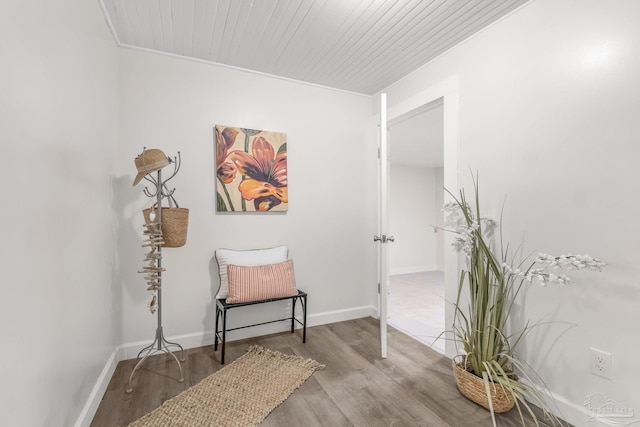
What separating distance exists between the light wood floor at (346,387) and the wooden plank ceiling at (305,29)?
242cm

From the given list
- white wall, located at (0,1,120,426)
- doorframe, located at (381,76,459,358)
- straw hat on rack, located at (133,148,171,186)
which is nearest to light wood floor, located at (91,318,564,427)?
white wall, located at (0,1,120,426)

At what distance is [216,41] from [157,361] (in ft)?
8.12

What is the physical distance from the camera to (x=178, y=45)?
89.7 inches

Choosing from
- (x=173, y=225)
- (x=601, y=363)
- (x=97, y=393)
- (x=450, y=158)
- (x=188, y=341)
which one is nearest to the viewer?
(x=601, y=363)

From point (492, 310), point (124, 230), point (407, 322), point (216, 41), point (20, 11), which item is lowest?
point (407, 322)

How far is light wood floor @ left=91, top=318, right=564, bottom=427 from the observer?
1.66 m

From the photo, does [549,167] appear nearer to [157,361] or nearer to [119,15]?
[119,15]

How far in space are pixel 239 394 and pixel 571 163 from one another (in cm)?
238

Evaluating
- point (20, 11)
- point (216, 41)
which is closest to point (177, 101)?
point (216, 41)

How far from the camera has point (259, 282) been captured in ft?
7.86

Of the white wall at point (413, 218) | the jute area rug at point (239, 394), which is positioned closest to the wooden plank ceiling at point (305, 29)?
the jute area rug at point (239, 394)

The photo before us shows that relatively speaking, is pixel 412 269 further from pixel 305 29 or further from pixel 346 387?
pixel 305 29

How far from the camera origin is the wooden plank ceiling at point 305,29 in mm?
1837

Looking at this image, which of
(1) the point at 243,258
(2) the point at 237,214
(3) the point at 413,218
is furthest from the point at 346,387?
(3) the point at 413,218
